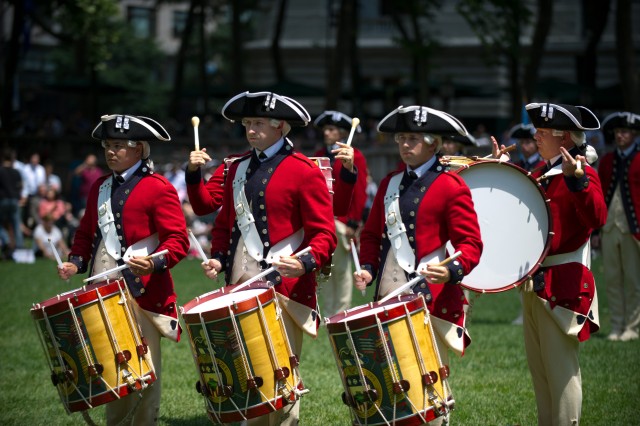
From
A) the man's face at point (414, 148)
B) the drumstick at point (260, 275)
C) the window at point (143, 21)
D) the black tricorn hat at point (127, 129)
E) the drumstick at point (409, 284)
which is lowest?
the drumstick at point (409, 284)

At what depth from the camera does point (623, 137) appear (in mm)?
12617

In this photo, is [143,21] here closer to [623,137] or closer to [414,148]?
[623,137]

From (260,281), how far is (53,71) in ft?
211

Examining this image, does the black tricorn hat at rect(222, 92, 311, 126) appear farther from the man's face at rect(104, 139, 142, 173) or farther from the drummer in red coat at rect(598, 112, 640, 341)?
the drummer in red coat at rect(598, 112, 640, 341)

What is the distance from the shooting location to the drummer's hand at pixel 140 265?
7582 millimetres

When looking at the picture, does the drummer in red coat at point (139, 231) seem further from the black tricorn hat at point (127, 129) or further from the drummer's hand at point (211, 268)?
the drummer's hand at point (211, 268)

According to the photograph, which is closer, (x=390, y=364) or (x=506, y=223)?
(x=390, y=364)

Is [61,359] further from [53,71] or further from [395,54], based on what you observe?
[53,71]

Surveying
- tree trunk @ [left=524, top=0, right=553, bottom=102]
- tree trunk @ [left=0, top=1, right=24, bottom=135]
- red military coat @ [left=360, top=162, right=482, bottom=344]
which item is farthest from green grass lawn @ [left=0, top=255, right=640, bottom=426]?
tree trunk @ [left=0, top=1, right=24, bottom=135]

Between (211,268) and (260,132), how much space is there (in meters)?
0.92

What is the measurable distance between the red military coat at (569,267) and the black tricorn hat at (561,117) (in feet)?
0.96

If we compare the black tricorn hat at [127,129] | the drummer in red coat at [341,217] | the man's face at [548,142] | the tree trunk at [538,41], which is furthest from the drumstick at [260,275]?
the tree trunk at [538,41]

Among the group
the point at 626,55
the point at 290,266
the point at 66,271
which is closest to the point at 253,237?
the point at 290,266

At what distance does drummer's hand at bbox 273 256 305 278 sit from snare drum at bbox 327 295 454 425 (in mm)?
579
